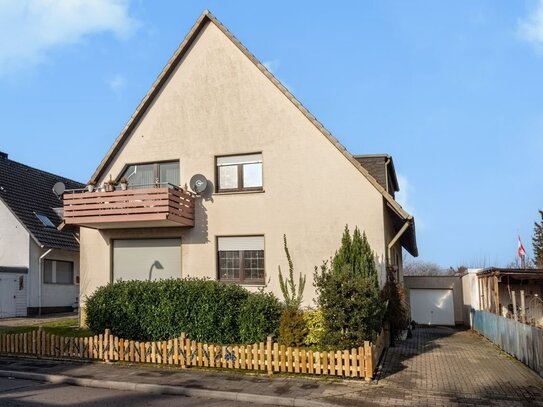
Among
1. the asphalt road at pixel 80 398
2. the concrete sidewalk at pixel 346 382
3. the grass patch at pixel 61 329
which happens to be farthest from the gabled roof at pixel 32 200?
the asphalt road at pixel 80 398

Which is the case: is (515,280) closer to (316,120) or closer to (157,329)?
(316,120)

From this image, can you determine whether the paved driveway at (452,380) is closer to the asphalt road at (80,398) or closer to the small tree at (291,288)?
the asphalt road at (80,398)

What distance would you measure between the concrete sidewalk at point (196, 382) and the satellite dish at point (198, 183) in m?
6.14

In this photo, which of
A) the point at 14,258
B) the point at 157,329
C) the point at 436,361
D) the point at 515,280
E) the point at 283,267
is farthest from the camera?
the point at 14,258

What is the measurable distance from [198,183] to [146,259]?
11.2ft

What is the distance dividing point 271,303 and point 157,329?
3335 millimetres

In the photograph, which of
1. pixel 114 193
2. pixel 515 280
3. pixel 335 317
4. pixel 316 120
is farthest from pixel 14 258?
pixel 515 280

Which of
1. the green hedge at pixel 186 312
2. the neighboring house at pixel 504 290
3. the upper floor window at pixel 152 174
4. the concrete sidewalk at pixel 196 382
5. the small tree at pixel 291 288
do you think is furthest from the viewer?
the neighboring house at pixel 504 290

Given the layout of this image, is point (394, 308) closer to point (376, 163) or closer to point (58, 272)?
point (376, 163)

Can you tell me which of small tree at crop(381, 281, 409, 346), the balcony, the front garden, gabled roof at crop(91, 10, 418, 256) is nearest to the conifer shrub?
the front garden

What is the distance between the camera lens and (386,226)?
1686cm

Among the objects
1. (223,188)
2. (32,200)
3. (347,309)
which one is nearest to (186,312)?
(223,188)

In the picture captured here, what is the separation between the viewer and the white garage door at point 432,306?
28484 mm

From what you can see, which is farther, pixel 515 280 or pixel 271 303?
pixel 515 280
